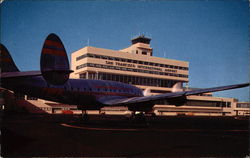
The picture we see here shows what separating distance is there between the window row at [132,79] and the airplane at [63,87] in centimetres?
5776

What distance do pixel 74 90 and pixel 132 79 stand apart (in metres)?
74.8

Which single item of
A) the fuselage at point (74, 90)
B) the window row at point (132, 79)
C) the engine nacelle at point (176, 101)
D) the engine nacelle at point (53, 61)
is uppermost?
the window row at point (132, 79)

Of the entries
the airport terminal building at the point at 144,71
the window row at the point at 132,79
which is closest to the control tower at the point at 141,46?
the airport terminal building at the point at 144,71

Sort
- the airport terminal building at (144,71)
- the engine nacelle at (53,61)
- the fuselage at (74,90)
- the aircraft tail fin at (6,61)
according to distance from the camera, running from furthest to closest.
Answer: the airport terminal building at (144,71)
the fuselage at (74,90)
the aircraft tail fin at (6,61)
the engine nacelle at (53,61)

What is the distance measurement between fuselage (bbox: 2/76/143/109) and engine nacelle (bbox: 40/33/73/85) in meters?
3.96

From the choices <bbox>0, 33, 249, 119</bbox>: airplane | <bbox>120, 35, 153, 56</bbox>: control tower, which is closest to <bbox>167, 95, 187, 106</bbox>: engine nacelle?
<bbox>0, 33, 249, 119</bbox>: airplane

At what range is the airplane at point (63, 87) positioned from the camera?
16.6m

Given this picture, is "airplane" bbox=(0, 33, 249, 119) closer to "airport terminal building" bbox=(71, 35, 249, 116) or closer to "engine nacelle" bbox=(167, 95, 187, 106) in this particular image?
"engine nacelle" bbox=(167, 95, 187, 106)

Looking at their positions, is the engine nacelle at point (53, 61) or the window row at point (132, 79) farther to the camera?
the window row at point (132, 79)

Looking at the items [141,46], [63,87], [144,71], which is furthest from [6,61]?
[141,46]

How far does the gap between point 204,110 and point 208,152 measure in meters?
110

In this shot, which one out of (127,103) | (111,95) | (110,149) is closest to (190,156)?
(110,149)

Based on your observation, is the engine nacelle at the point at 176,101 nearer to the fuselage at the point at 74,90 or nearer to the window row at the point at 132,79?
the fuselage at the point at 74,90

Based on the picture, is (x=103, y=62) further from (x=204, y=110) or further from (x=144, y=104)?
(x=144, y=104)
